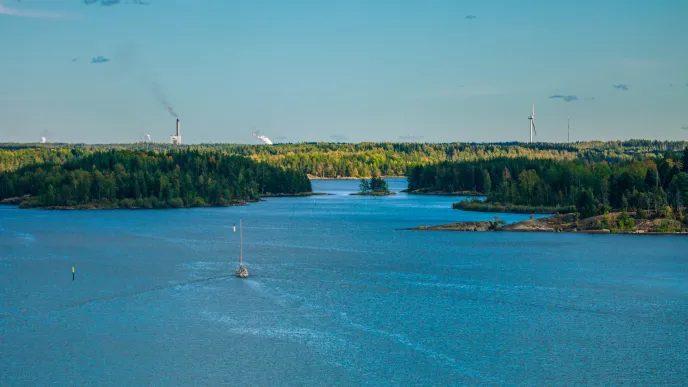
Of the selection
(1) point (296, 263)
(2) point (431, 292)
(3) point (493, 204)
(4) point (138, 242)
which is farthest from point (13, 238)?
(3) point (493, 204)

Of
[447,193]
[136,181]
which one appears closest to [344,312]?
[136,181]

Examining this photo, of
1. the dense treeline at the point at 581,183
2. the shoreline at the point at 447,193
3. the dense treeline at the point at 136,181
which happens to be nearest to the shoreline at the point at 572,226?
the dense treeline at the point at 581,183

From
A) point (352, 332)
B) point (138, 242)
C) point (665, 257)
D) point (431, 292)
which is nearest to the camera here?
point (352, 332)

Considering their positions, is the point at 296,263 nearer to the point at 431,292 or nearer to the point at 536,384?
the point at 431,292

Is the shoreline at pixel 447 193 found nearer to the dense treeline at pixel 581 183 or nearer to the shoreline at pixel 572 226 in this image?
the dense treeline at pixel 581 183

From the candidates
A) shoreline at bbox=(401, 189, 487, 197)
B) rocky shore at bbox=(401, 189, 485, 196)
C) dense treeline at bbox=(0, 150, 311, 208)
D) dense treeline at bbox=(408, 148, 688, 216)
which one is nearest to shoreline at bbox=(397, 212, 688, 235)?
dense treeline at bbox=(408, 148, 688, 216)

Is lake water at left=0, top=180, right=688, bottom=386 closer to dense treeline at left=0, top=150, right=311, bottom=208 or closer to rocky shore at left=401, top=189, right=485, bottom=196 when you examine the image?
dense treeline at left=0, top=150, right=311, bottom=208
